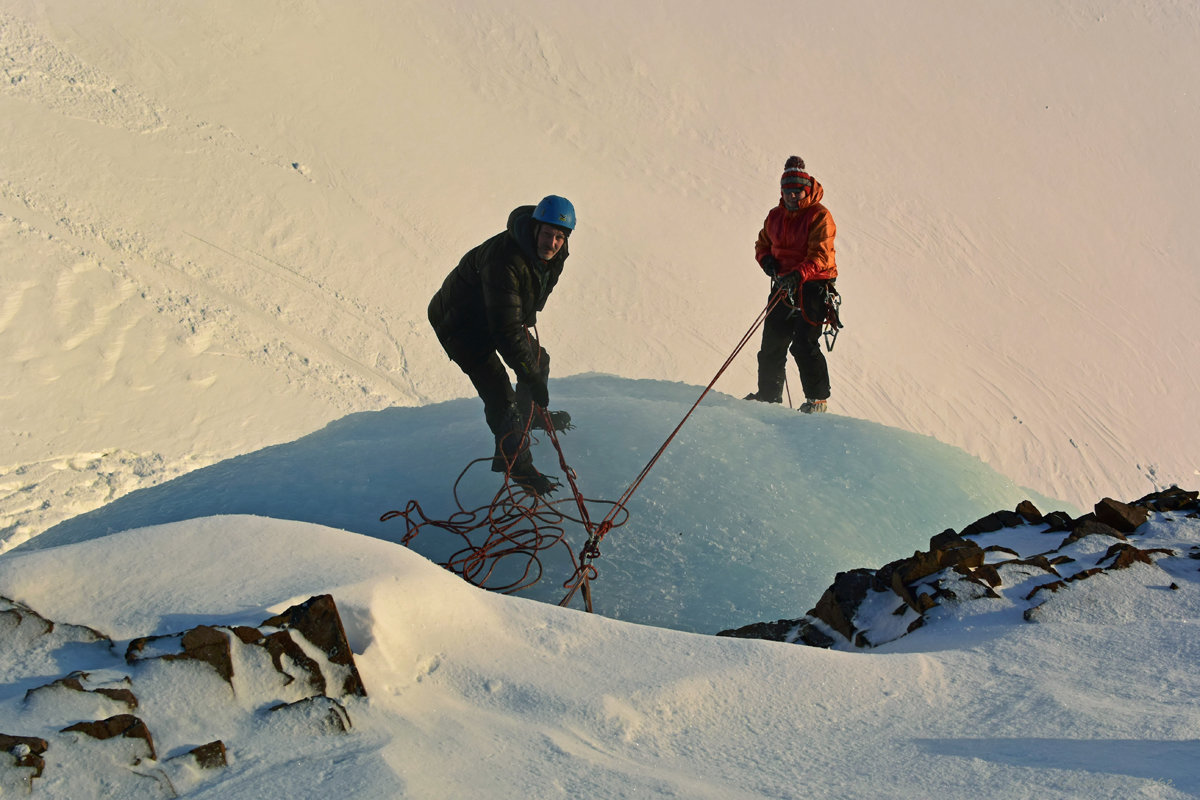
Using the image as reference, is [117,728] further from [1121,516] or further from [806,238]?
[806,238]

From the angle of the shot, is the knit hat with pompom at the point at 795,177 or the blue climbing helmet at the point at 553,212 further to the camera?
the knit hat with pompom at the point at 795,177

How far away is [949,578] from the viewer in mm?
2896

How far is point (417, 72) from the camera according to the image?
38.9ft

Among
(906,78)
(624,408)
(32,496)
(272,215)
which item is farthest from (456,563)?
(906,78)

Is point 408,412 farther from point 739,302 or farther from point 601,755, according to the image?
point 739,302

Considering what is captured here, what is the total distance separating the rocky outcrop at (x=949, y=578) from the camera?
2824 mm

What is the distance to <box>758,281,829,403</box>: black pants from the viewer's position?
5262 mm

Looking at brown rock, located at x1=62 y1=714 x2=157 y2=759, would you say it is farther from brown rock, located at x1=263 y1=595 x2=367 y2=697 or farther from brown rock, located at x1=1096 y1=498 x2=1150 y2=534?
brown rock, located at x1=1096 y1=498 x2=1150 y2=534

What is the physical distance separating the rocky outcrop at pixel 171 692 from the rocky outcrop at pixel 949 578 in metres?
1.68

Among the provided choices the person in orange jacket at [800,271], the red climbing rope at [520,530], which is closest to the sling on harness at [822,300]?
the person in orange jacket at [800,271]

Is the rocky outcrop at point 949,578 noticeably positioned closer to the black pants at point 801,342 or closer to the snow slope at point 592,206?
the black pants at point 801,342

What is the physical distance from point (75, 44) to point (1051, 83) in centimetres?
1320

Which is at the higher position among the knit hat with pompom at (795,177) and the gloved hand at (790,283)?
the knit hat with pompom at (795,177)

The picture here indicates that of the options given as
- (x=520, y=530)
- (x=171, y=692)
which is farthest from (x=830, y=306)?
(x=171, y=692)
